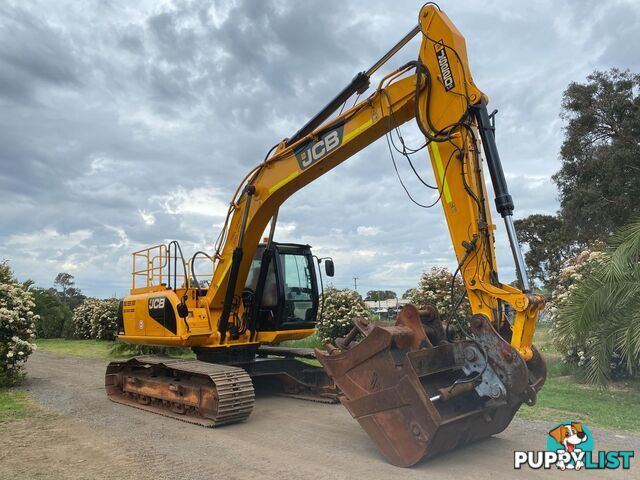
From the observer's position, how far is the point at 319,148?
757 centimetres

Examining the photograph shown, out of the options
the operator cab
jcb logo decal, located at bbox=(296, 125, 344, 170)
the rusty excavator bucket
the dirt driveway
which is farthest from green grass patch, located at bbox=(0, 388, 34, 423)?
jcb logo decal, located at bbox=(296, 125, 344, 170)

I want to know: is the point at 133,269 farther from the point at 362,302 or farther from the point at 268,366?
the point at 362,302

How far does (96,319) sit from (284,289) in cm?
1785

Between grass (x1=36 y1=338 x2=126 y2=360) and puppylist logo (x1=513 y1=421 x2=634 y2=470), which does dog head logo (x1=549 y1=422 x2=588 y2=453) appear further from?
grass (x1=36 y1=338 x2=126 y2=360)

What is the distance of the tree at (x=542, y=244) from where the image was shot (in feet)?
124

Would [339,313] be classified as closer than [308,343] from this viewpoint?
Yes

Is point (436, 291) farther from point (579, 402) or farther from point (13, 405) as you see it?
point (13, 405)

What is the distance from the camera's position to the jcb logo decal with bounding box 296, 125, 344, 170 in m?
7.32

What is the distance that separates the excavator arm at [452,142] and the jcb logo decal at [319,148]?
0.5 inches

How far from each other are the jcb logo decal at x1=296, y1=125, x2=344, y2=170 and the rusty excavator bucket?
270 cm

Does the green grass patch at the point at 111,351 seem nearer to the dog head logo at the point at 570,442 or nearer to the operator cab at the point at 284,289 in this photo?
the operator cab at the point at 284,289

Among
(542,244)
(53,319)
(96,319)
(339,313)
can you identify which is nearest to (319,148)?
(339,313)

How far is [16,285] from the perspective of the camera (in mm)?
11750

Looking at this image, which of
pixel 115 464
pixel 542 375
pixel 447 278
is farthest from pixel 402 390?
pixel 447 278
